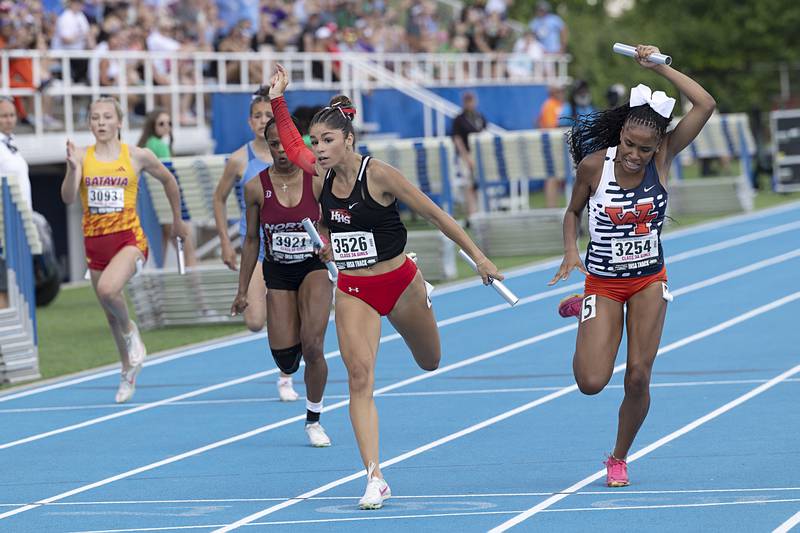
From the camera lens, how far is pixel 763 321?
14445mm

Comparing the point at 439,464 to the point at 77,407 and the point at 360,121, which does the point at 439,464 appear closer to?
the point at 77,407

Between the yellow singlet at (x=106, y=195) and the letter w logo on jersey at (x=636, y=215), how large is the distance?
4.72 metres

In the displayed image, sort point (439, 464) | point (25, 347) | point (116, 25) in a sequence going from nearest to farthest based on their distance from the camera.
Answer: point (439, 464)
point (25, 347)
point (116, 25)

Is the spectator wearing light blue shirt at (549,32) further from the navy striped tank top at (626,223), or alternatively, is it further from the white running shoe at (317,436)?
the navy striped tank top at (626,223)

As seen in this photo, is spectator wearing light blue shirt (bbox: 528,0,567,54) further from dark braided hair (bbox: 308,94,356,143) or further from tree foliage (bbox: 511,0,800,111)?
dark braided hair (bbox: 308,94,356,143)

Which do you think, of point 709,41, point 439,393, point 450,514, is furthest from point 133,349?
point 709,41

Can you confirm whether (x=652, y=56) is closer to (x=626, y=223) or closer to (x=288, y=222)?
(x=626, y=223)

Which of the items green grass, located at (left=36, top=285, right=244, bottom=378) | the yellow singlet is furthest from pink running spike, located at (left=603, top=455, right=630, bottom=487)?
green grass, located at (left=36, top=285, right=244, bottom=378)

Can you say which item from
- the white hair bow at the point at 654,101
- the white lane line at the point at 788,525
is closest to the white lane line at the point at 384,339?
the white hair bow at the point at 654,101

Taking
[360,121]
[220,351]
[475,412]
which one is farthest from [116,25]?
[475,412]

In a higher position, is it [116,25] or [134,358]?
[116,25]

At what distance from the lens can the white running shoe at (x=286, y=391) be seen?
11.4m

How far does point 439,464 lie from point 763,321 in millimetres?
6374

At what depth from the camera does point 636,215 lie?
7.84m
